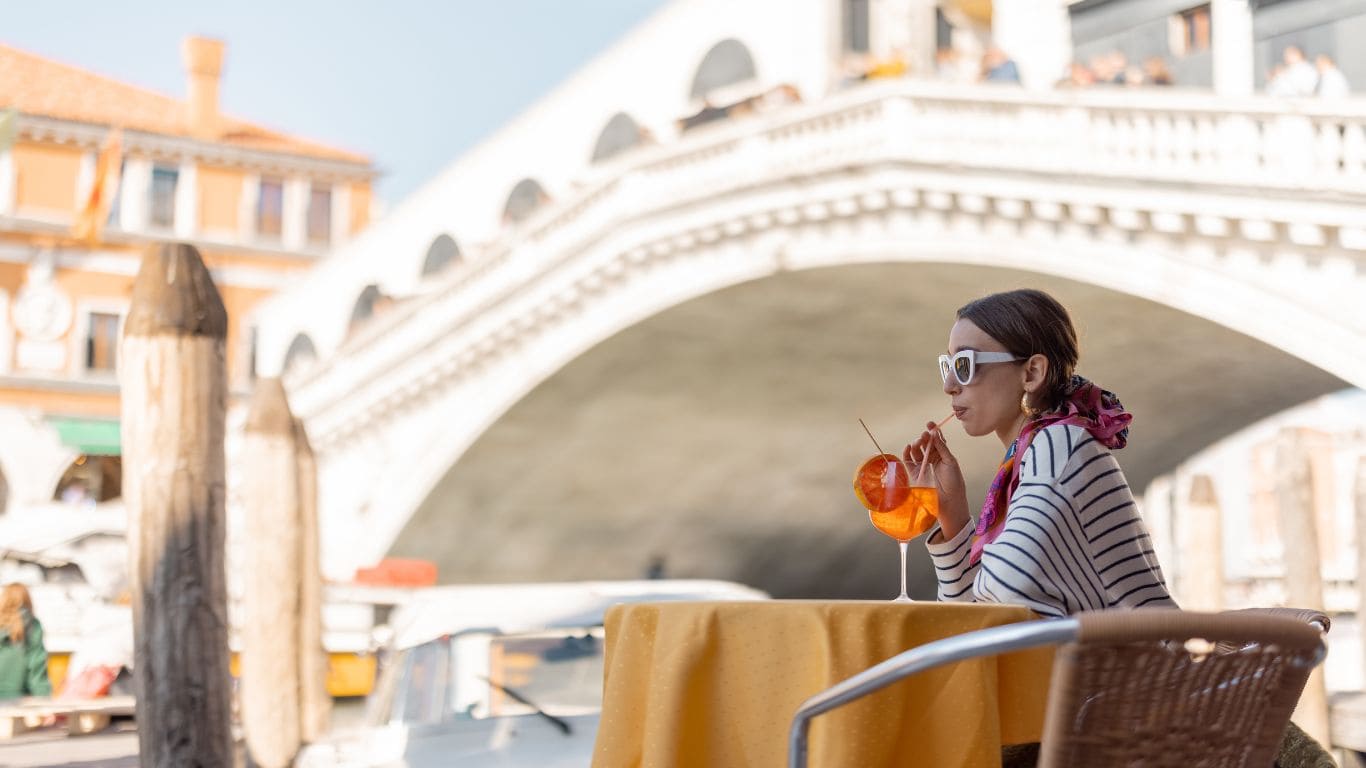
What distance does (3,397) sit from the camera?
24.9 metres

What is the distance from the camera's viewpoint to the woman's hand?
2275 millimetres

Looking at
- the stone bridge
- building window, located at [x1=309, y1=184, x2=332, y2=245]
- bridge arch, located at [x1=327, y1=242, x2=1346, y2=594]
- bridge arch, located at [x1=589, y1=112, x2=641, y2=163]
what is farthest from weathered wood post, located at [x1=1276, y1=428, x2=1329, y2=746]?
building window, located at [x1=309, y1=184, x2=332, y2=245]

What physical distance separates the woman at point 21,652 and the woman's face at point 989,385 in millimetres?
8023

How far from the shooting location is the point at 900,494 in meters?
2.28

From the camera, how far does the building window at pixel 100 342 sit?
25.8m

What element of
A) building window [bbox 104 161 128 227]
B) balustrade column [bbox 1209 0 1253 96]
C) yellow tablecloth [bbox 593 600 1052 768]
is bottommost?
yellow tablecloth [bbox 593 600 1052 768]

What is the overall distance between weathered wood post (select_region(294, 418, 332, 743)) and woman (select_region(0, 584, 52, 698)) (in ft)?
5.00

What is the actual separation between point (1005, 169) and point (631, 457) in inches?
285

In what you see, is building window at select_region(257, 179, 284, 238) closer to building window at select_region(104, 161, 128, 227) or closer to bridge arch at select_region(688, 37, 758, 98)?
building window at select_region(104, 161, 128, 227)

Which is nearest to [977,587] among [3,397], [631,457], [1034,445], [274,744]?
[1034,445]

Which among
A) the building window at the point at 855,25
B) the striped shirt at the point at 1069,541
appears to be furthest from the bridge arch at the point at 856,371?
the striped shirt at the point at 1069,541

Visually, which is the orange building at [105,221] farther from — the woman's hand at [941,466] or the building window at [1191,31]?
the woman's hand at [941,466]

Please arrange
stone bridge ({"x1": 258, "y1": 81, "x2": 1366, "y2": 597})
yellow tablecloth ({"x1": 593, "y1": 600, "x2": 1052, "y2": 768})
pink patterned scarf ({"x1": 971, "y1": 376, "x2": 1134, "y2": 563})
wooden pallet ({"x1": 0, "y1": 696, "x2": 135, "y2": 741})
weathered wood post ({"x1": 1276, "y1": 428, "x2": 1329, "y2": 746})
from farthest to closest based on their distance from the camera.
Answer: stone bridge ({"x1": 258, "y1": 81, "x2": 1366, "y2": 597}), weathered wood post ({"x1": 1276, "y1": 428, "x2": 1329, "y2": 746}), wooden pallet ({"x1": 0, "y1": 696, "x2": 135, "y2": 741}), pink patterned scarf ({"x1": 971, "y1": 376, "x2": 1134, "y2": 563}), yellow tablecloth ({"x1": 593, "y1": 600, "x2": 1052, "y2": 768})

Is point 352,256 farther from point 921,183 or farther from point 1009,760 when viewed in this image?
point 1009,760
